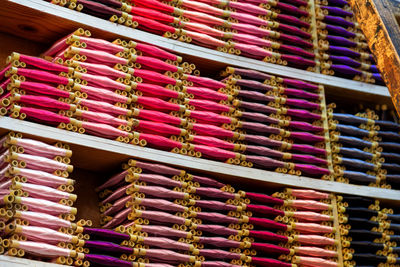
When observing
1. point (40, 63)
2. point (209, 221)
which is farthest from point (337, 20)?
point (40, 63)

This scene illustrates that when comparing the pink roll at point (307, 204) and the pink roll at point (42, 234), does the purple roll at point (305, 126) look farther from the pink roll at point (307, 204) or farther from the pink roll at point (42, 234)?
the pink roll at point (42, 234)

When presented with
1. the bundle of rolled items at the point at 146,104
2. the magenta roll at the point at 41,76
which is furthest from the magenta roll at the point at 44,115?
the magenta roll at the point at 41,76

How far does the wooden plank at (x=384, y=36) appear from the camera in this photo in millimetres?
4184

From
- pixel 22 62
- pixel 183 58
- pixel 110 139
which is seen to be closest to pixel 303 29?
pixel 183 58

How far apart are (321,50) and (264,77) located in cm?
72

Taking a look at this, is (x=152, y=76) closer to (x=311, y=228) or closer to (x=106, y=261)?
(x=106, y=261)

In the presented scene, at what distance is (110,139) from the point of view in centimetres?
570

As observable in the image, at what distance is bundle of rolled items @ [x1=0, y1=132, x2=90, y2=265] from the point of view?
198 inches

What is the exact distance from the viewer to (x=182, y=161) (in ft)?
19.4

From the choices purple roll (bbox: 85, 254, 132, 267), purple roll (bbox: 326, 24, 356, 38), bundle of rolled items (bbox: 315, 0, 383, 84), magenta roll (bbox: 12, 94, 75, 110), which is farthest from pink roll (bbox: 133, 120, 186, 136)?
purple roll (bbox: 326, 24, 356, 38)

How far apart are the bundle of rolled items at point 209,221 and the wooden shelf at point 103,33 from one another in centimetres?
101

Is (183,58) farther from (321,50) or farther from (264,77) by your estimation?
(321,50)

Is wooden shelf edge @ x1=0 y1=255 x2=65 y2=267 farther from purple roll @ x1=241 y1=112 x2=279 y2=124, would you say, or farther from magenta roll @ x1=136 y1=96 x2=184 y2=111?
purple roll @ x1=241 y1=112 x2=279 y2=124

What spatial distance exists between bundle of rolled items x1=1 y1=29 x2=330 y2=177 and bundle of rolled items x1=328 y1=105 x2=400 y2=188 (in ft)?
0.55
